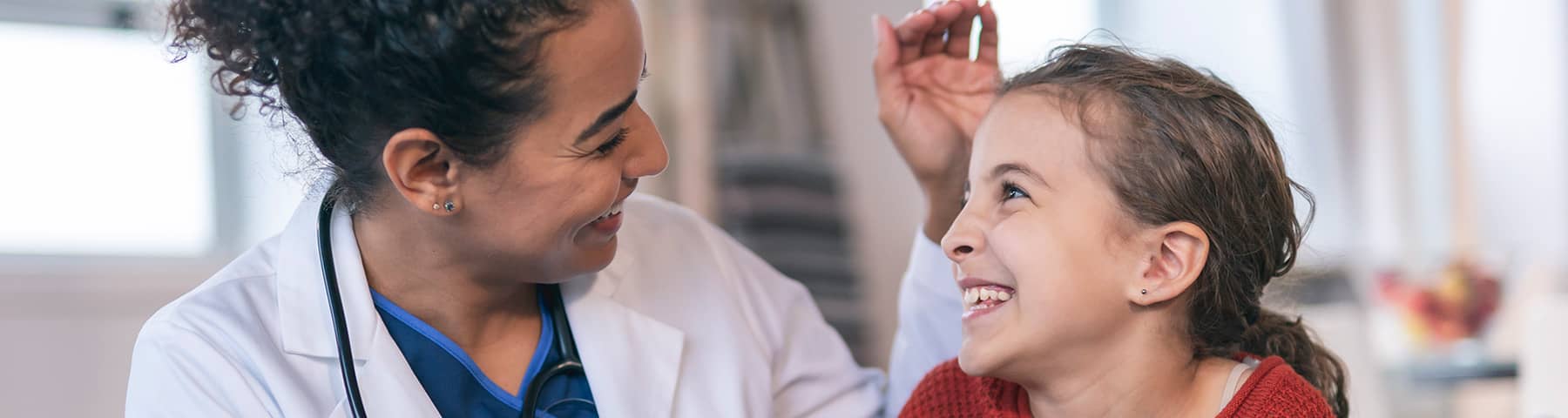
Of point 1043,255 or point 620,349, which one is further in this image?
point 620,349

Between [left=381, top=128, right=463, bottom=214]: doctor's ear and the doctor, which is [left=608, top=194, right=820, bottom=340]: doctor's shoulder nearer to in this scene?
the doctor

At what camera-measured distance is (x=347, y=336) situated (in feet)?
3.84

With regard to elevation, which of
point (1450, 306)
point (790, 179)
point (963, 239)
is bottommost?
point (1450, 306)

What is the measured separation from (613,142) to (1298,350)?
0.74 meters

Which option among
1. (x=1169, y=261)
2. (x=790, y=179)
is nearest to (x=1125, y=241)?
(x=1169, y=261)

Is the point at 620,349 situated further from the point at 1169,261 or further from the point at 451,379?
the point at 1169,261

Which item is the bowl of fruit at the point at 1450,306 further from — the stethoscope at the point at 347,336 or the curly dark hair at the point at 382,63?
the curly dark hair at the point at 382,63

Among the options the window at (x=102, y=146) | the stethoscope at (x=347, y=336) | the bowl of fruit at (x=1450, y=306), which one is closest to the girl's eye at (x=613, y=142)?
the stethoscope at (x=347, y=336)

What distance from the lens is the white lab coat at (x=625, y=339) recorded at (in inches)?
44.6

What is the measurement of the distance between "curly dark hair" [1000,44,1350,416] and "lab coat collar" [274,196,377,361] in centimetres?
66

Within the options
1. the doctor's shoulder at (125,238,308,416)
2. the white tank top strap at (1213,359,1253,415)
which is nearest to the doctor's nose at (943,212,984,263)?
the white tank top strap at (1213,359,1253,415)

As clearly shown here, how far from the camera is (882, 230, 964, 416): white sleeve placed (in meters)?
1.50

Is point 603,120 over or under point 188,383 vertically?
over

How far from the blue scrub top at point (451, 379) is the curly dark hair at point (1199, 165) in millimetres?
557
